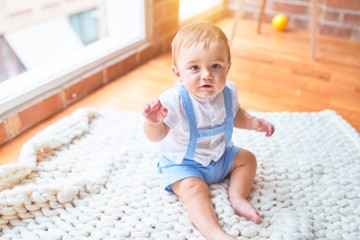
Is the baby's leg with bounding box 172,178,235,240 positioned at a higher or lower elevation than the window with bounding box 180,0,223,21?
lower

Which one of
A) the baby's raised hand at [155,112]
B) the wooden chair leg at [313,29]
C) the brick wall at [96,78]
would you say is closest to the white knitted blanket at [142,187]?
the brick wall at [96,78]

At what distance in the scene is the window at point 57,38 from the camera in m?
1.27

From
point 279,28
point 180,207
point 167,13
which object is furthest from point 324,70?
point 180,207

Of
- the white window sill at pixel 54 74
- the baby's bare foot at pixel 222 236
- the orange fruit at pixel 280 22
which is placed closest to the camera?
the baby's bare foot at pixel 222 236

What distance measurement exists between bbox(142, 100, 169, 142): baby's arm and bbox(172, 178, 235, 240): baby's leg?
129mm

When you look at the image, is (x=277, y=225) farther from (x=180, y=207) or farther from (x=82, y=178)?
(x=82, y=178)

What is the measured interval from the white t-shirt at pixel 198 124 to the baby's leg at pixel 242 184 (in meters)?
0.06

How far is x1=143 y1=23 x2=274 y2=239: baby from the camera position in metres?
0.81

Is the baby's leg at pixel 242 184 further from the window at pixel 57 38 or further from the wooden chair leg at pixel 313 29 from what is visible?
the wooden chair leg at pixel 313 29

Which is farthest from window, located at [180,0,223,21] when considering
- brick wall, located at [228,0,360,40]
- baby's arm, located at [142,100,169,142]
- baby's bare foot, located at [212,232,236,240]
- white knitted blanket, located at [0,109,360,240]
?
baby's bare foot, located at [212,232,236,240]

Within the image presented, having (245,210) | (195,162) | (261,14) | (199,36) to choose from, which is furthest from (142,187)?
(261,14)

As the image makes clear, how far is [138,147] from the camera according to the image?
112 centimetres

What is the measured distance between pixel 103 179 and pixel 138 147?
0.18m

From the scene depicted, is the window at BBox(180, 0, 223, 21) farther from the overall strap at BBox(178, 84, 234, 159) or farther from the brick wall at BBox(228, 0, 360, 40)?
the overall strap at BBox(178, 84, 234, 159)
